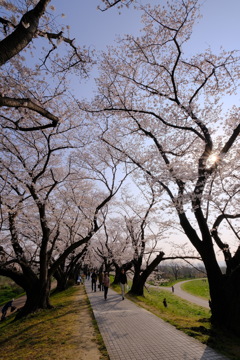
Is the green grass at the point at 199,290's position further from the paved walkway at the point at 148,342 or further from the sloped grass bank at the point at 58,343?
the sloped grass bank at the point at 58,343

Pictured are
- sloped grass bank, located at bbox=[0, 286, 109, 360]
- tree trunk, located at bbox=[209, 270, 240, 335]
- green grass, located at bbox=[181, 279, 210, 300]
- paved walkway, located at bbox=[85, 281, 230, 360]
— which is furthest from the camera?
green grass, located at bbox=[181, 279, 210, 300]

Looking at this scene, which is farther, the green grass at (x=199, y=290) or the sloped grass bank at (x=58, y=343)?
the green grass at (x=199, y=290)

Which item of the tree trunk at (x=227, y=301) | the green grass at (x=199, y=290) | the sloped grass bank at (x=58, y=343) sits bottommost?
the green grass at (x=199, y=290)

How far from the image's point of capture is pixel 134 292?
16.9m

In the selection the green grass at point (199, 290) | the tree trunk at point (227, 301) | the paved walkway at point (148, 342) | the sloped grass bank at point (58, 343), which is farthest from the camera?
the green grass at point (199, 290)

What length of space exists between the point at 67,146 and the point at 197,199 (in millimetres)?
7165

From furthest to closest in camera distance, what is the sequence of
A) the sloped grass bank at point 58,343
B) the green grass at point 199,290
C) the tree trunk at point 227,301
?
1. the green grass at point 199,290
2. the tree trunk at point 227,301
3. the sloped grass bank at point 58,343

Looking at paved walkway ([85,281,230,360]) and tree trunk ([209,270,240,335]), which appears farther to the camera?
tree trunk ([209,270,240,335])

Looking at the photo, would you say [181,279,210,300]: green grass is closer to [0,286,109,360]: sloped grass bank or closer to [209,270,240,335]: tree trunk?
[209,270,240,335]: tree trunk

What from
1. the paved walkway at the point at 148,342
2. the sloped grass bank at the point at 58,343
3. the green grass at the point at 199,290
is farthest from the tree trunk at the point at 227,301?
the green grass at the point at 199,290

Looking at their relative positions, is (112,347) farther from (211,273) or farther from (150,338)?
(211,273)

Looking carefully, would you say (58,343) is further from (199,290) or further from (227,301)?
(199,290)

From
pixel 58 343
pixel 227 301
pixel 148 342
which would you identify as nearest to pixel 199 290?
pixel 227 301

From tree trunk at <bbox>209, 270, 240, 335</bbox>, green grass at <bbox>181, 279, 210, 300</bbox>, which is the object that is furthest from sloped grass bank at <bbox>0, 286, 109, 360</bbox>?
green grass at <bbox>181, 279, 210, 300</bbox>
